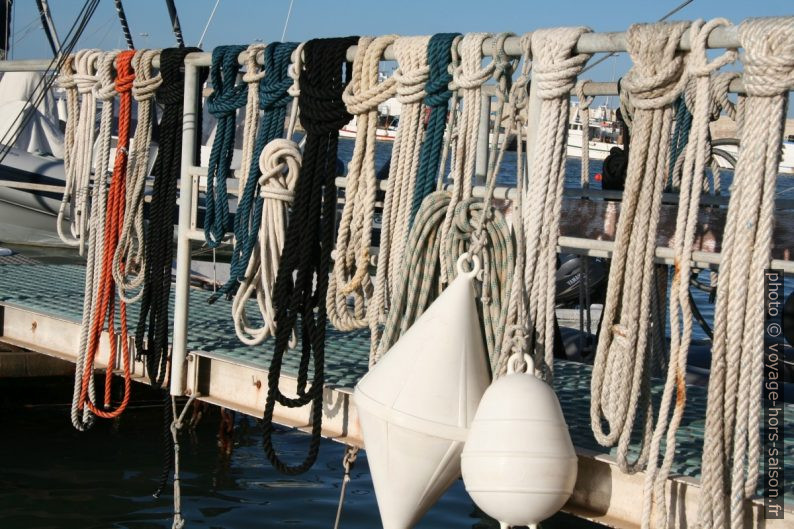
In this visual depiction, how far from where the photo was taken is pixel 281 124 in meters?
4.95

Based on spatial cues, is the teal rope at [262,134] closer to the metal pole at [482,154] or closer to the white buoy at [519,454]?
the metal pole at [482,154]

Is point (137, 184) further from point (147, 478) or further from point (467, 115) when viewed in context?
point (147, 478)

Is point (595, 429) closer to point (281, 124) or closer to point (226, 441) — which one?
point (281, 124)

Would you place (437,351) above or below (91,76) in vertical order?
below

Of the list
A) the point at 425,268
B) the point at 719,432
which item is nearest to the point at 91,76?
the point at 425,268

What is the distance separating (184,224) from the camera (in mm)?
5438

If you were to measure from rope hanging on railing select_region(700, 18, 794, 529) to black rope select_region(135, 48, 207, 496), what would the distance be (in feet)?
9.57

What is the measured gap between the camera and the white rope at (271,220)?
15.5ft

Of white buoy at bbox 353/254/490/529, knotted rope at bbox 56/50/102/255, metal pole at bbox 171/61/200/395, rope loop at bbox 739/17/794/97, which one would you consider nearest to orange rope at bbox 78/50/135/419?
knotted rope at bbox 56/50/102/255

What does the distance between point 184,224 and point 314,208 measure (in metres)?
1.10

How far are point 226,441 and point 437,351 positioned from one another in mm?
5705

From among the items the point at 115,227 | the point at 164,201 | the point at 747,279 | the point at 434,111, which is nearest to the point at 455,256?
the point at 434,111

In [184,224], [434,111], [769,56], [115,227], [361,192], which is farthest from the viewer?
[115,227]

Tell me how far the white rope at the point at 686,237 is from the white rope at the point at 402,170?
3.69 ft
